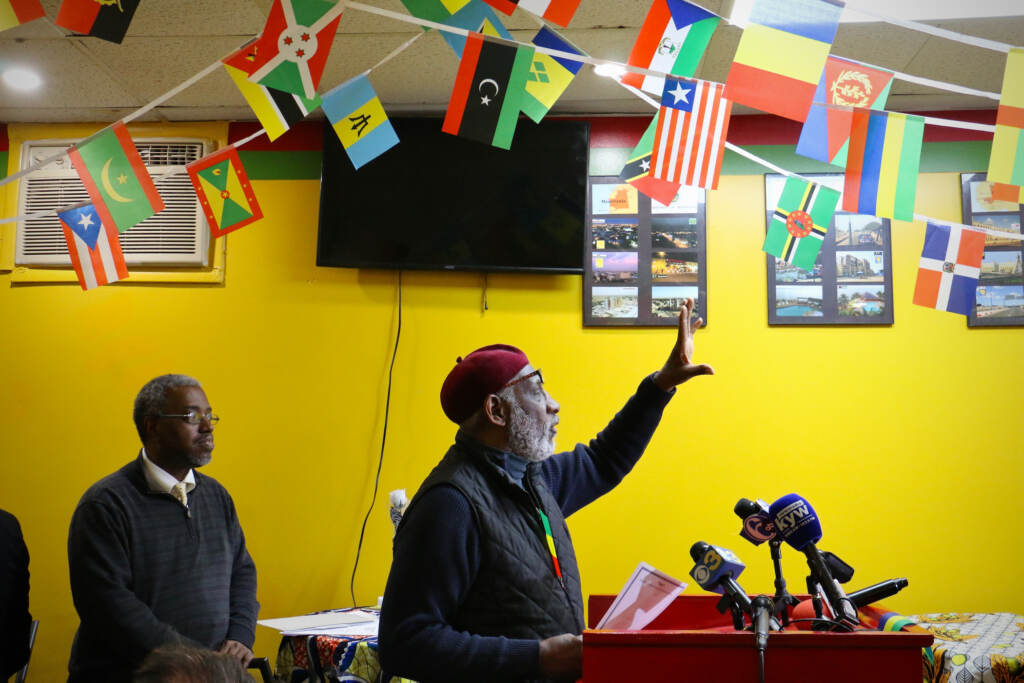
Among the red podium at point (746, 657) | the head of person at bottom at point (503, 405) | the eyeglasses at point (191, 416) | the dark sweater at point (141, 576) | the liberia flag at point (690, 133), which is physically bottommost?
the dark sweater at point (141, 576)

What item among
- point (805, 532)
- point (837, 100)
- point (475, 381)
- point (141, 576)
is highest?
point (837, 100)

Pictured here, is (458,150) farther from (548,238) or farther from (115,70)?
(115,70)

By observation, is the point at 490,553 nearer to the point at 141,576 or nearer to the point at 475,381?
the point at 475,381

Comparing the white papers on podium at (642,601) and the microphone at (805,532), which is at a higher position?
the microphone at (805,532)

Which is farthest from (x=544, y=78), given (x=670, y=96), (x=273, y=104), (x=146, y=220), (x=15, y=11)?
(x=146, y=220)

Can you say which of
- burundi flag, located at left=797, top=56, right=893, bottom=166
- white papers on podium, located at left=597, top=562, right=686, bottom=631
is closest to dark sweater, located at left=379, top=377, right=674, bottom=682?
white papers on podium, located at left=597, top=562, right=686, bottom=631

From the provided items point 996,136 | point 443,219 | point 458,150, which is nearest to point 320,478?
point 443,219

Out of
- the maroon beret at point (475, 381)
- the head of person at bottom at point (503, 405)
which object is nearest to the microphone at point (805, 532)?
the head of person at bottom at point (503, 405)

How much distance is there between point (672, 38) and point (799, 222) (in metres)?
0.91

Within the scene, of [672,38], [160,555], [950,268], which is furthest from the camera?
[950,268]

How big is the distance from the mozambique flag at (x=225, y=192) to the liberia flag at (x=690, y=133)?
4.89 ft

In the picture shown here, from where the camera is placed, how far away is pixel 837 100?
7.45 feet

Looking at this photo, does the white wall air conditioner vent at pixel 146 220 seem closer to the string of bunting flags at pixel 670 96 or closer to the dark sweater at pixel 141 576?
the string of bunting flags at pixel 670 96

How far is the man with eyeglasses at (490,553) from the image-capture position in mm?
1584
